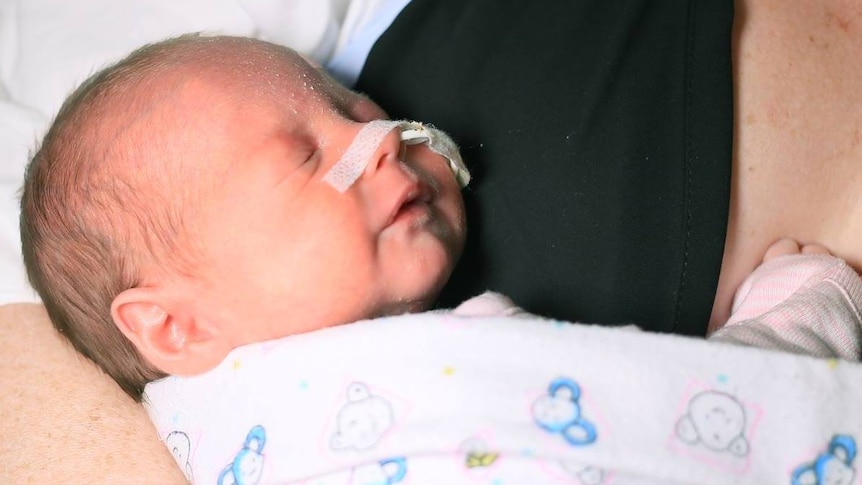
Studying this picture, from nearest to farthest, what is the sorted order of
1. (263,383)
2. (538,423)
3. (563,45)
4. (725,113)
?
1. (538,423)
2. (263,383)
3. (725,113)
4. (563,45)

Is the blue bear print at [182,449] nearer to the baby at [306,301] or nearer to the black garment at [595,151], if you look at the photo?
the baby at [306,301]

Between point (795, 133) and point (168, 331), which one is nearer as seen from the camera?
point (168, 331)

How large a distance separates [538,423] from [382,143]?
0.40 metres

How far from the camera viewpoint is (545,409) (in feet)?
3.23

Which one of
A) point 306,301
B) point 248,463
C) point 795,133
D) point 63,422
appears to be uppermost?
point 795,133

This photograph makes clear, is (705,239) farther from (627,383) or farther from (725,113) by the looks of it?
(627,383)

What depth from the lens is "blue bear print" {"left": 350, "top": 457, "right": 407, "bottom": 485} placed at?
3.27 ft

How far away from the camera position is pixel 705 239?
117 cm

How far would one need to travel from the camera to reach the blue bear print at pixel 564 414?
38.0 inches

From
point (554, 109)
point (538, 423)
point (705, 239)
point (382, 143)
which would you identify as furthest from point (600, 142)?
point (538, 423)

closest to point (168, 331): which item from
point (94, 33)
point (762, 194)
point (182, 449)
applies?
point (182, 449)

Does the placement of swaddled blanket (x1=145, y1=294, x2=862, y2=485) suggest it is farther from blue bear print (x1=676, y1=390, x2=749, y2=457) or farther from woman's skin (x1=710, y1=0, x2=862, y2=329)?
woman's skin (x1=710, y1=0, x2=862, y2=329)

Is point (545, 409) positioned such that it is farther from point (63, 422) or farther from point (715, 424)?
point (63, 422)

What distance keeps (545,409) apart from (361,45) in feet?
2.82
